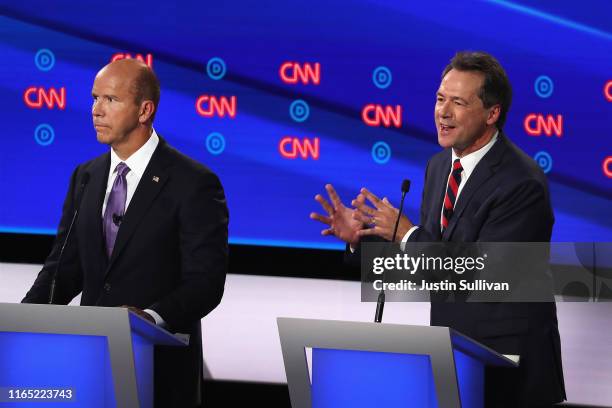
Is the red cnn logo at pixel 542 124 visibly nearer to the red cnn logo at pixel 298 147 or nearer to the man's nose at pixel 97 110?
the red cnn logo at pixel 298 147

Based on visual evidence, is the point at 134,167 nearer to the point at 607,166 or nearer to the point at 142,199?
the point at 142,199

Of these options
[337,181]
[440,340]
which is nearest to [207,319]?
[337,181]

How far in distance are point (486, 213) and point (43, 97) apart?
4.11 m

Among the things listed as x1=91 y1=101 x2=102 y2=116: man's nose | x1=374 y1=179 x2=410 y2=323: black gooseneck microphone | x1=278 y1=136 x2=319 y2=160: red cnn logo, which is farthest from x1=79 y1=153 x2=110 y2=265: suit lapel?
x1=278 y1=136 x2=319 y2=160: red cnn logo

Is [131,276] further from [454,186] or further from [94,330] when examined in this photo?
[454,186]

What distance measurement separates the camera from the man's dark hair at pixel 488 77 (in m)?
3.28

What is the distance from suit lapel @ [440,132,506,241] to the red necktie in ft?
0.11

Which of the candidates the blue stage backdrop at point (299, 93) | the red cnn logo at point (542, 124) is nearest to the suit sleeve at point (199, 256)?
the blue stage backdrop at point (299, 93)

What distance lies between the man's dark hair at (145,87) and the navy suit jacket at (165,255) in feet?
0.60

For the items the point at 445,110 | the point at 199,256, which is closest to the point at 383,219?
the point at 445,110

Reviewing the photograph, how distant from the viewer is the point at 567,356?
4.59 meters

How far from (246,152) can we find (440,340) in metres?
4.07

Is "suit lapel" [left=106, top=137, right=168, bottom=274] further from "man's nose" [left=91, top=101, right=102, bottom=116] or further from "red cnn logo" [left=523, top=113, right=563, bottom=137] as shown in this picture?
"red cnn logo" [left=523, top=113, right=563, bottom=137]

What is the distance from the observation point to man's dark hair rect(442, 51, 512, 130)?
328 cm
